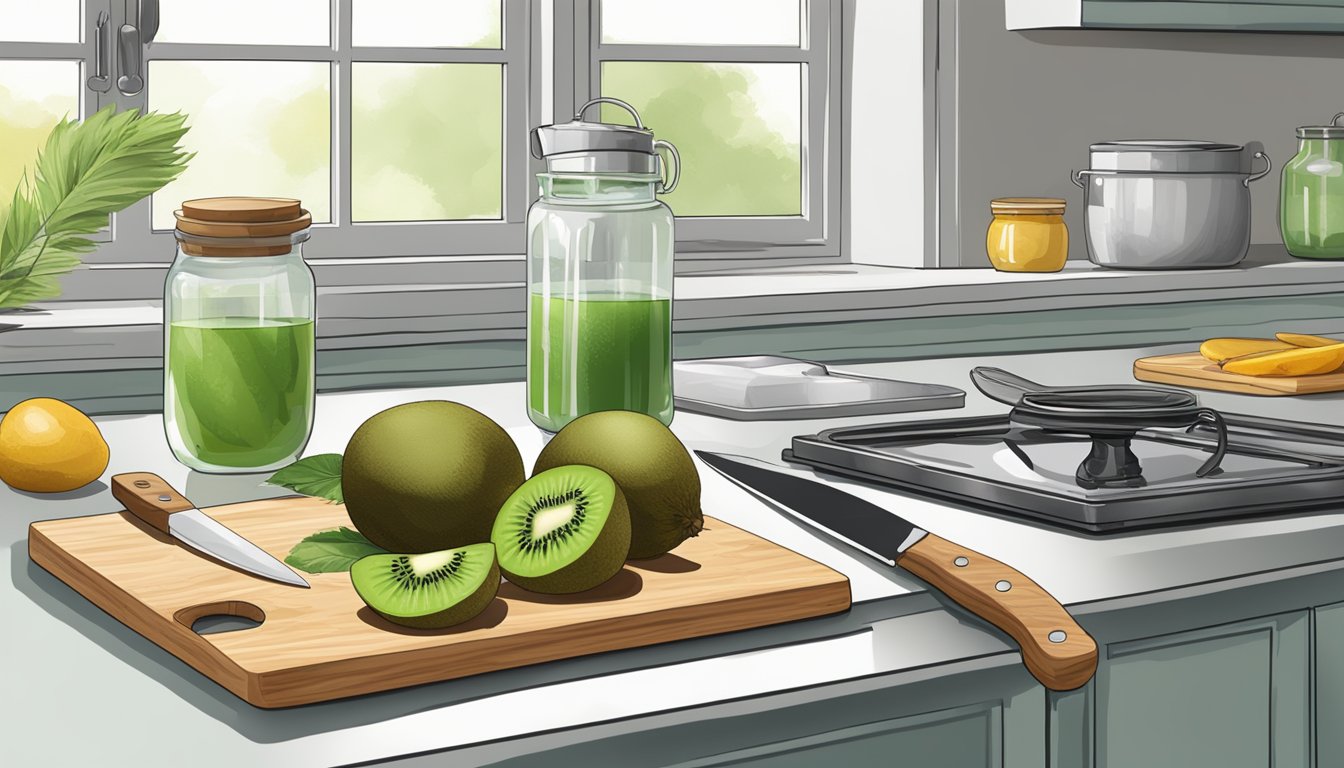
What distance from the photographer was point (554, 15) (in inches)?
99.7

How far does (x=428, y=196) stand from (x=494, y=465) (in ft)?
19.4

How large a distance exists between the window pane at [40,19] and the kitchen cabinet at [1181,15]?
1.87m

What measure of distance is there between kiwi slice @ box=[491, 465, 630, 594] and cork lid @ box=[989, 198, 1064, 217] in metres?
1.82

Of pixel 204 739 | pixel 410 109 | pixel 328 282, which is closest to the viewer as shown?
pixel 204 739

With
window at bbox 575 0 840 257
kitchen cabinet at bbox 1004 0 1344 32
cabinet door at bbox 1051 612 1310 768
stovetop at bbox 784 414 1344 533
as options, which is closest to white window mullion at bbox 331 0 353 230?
window at bbox 575 0 840 257

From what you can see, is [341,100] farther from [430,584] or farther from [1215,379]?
[430,584]

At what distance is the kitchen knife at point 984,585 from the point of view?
735mm

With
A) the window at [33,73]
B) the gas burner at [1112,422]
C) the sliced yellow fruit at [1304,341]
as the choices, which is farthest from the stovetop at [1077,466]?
the window at [33,73]

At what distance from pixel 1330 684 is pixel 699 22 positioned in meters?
4.41

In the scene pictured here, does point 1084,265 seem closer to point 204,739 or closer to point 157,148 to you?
point 157,148

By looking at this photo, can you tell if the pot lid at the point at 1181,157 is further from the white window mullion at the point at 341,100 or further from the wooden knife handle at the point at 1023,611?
the wooden knife handle at the point at 1023,611

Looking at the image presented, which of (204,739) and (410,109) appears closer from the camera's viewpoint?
(204,739)

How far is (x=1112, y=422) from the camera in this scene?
96 cm

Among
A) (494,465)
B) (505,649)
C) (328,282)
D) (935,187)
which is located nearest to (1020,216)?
(935,187)
